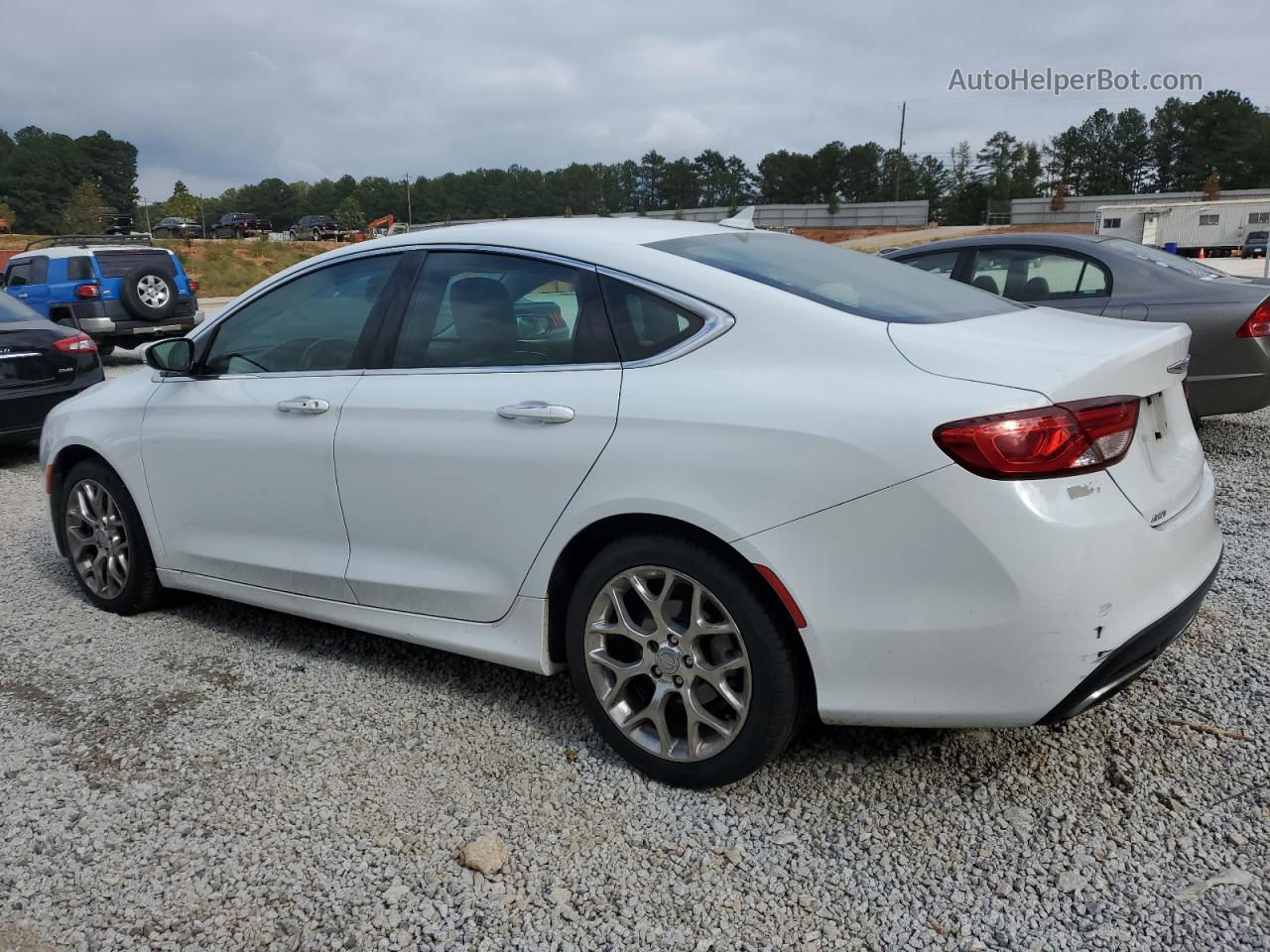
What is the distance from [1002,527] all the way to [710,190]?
328 feet

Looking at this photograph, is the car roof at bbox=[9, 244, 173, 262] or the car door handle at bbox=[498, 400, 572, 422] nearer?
the car door handle at bbox=[498, 400, 572, 422]

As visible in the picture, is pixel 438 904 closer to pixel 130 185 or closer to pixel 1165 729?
pixel 1165 729

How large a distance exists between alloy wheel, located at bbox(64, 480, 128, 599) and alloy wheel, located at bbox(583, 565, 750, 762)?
8.29 feet

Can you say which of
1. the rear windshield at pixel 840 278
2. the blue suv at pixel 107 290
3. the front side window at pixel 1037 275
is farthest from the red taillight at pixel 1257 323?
the blue suv at pixel 107 290

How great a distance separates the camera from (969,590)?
2266 millimetres

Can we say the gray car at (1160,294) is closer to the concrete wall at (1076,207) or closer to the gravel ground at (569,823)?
the gravel ground at (569,823)

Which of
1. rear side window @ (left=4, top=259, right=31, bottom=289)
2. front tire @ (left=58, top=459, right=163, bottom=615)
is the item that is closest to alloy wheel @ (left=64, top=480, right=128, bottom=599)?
front tire @ (left=58, top=459, right=163, bottom=615)

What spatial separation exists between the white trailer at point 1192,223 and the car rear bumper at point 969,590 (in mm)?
47882

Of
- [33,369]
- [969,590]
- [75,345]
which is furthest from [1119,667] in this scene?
[75,345]

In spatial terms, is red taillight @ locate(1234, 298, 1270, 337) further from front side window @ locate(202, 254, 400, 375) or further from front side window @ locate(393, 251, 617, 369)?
front side window @ locate(202, 254, 400, 375)

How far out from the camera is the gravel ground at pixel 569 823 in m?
2.28

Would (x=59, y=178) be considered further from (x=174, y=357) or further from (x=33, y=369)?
(x=174, y=357)

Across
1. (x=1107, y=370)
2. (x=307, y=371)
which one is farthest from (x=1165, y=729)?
(x=307, y=371)

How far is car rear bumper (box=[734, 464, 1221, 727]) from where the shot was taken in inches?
87.4
